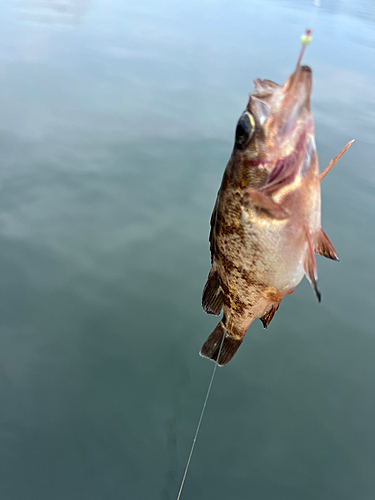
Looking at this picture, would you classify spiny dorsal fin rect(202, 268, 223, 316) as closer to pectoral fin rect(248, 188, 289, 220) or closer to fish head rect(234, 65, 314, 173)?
pectoral fin rect(248, 188, 289, 220)

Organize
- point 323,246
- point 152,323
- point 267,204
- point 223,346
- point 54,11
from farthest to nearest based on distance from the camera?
point 54,11 < point 152,323 < point 223,346 < point 323,246 < point 267,204

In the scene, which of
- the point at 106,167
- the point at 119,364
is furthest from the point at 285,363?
the point at 106,167

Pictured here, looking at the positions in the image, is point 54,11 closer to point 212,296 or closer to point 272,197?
point 212,296

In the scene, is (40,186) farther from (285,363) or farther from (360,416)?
(360,416)

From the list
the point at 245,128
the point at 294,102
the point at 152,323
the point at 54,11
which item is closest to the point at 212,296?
the point at 245,128

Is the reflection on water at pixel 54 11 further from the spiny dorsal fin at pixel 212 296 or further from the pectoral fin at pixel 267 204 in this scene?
the pectoral fin at pixel 267 204

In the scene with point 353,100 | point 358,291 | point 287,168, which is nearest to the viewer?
point 287,168

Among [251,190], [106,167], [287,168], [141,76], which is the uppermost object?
[287,168]
